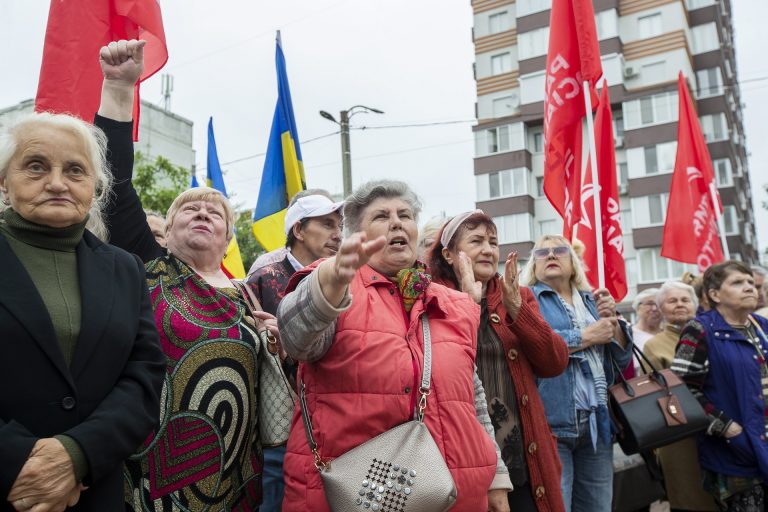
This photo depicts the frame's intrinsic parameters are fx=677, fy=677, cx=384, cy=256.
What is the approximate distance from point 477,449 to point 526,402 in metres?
0.91

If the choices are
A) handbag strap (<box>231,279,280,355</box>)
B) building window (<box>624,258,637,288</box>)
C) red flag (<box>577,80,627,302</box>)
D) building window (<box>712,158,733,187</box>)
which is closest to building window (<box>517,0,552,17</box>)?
building window (<box>712,158,733,187</box>)

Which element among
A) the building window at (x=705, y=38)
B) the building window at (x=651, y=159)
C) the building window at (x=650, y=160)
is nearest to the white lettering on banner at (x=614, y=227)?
the building window at (x=651, y=159)

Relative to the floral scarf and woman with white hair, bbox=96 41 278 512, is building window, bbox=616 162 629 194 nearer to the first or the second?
the floral scarf

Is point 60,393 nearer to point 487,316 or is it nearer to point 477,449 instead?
point 477,449

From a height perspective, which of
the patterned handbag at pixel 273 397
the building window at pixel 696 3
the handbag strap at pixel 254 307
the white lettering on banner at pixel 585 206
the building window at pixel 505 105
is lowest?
the patterned handbag at pixel 273 397

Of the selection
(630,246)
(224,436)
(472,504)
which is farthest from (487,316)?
(630,246)

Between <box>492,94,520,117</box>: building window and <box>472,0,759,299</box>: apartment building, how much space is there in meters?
0.05

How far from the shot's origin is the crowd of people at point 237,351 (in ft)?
6.16

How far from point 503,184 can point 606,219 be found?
25.7m

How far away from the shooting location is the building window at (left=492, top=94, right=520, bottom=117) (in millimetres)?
31188

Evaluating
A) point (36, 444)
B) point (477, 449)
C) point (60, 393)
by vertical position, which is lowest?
point (477, 449)

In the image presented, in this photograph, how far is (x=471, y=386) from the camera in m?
2.46

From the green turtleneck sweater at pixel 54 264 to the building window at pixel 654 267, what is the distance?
2825cm

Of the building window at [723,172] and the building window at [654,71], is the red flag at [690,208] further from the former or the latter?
the building window at [723,172]
